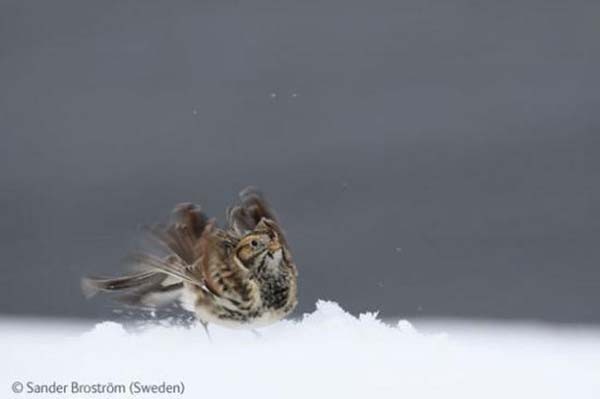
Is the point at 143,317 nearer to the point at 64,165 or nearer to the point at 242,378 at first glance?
the point at 242,378

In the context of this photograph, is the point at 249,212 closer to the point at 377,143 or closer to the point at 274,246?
the point at 274,246

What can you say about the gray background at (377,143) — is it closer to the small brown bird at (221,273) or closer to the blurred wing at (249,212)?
the blurred wing at (249,212)

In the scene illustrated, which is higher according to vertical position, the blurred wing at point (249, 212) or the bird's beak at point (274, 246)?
the blurred wing at point (249, 212)

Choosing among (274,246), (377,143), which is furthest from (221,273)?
(377,143)

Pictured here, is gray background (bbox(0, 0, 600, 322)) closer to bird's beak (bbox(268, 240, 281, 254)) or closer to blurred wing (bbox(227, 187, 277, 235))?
blurred wing (bbox(227, 187, 277, 235))

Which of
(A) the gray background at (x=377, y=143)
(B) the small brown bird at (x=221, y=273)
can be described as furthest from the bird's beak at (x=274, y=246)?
(A) the gray background at (x=377, y=143)

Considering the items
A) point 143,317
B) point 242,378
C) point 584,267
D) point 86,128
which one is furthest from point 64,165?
point 584,267
